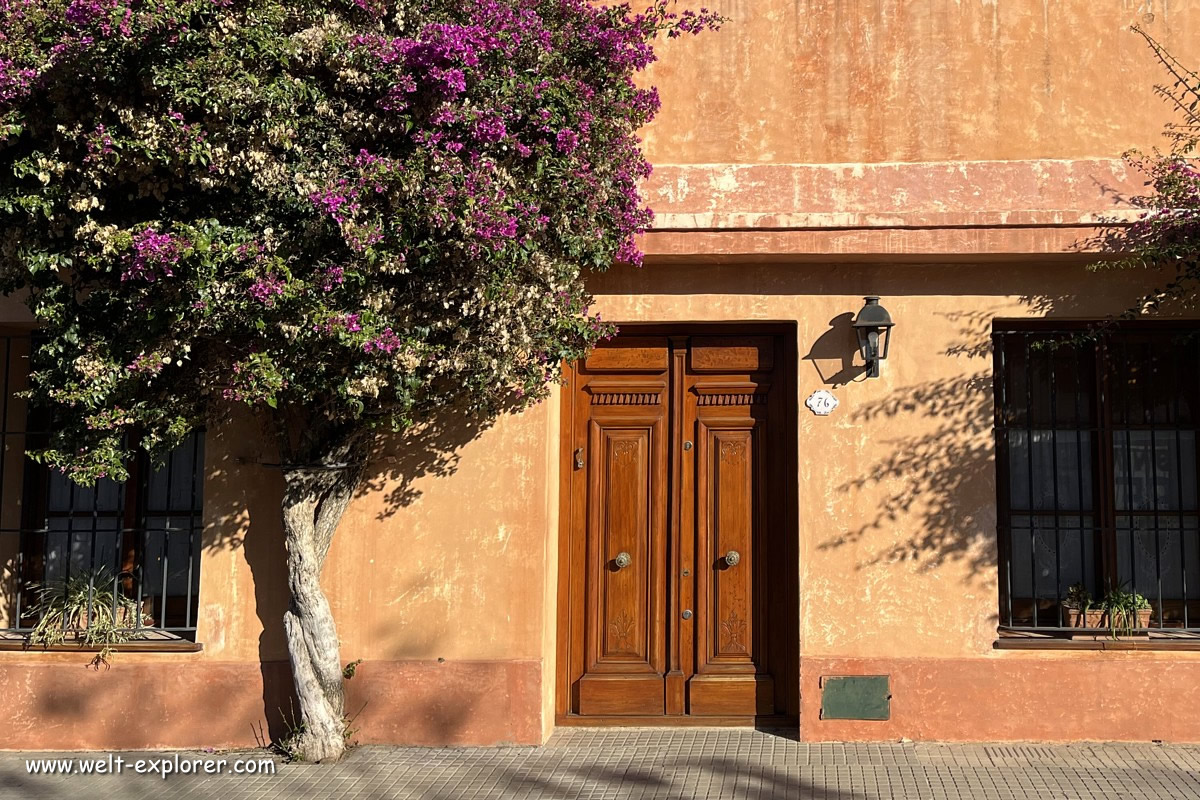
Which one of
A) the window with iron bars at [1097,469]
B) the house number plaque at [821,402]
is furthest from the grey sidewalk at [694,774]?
the house number plaque at [821,402]

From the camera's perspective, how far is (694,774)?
5.86 meters

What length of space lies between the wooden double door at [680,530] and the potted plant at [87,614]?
2.81 metres

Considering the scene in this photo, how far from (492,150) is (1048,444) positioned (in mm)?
4124

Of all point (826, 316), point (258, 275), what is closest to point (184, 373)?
point (258, 275)

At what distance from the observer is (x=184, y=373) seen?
18.3 ft

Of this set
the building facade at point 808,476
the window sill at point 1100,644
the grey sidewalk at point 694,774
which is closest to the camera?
the grey sidewalk at point 694,774

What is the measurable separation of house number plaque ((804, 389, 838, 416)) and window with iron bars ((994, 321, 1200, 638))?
1167 mm

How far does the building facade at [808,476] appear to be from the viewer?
6449mm

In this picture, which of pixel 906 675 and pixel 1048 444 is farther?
pixel 1048 444

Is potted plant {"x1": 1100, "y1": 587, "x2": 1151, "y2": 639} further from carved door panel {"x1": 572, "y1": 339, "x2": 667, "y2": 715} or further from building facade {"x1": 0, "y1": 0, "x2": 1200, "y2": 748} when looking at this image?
carved door panel {"x1": 572, "y1": 339, "x2": 667, "y2": 715}

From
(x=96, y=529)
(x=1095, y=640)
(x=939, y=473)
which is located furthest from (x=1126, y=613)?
(x=96, y=529)

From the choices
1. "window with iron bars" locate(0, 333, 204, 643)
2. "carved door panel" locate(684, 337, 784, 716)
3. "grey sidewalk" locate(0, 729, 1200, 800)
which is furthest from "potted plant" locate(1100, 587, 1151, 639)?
"window with iron bars" locate(0, 333, 204, 643)

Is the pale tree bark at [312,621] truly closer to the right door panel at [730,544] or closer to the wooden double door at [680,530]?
the wooden double door at [680,530]

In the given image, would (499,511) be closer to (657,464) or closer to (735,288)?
(657,464)
